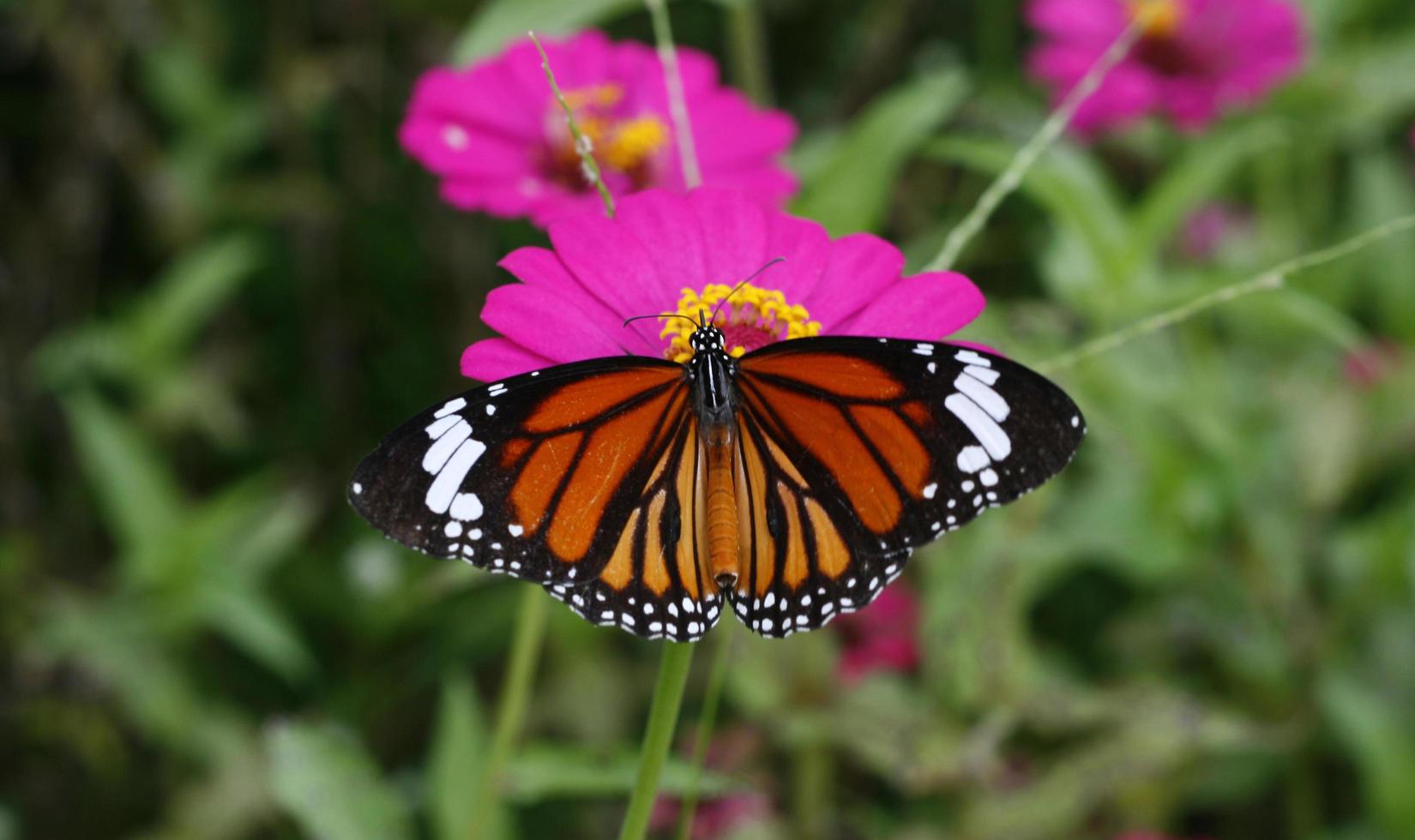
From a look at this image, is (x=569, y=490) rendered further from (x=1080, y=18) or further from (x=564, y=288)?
(x=1080, y=18)

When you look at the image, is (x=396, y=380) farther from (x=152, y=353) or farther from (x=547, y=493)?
(x=547, y=493)

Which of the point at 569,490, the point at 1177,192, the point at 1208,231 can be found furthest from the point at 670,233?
the point at 1208,231

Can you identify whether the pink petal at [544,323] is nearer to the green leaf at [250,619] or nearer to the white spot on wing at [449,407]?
the white spot on wing at [449,407]

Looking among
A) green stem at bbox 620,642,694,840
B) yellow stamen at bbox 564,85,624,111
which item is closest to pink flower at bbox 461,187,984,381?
green stem at bbox 620,642,694,840

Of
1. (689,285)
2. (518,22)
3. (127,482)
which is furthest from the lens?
(127,482)

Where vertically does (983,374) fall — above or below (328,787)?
above

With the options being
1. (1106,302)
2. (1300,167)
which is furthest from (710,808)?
(1300,167)

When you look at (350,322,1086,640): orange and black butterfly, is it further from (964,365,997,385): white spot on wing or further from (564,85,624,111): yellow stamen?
(564,85,624,111): yellow stamen
